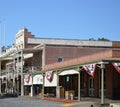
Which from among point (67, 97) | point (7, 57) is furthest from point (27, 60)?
point (67, 97)

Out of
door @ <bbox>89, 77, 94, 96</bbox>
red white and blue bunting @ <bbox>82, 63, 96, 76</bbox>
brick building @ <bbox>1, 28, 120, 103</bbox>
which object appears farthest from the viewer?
door @ <bbox>89, 77, 94, 96</bbox>

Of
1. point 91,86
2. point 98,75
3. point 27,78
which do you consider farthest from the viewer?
point 27,78

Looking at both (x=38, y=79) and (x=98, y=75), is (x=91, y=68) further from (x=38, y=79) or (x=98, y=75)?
(x=38, y=79)

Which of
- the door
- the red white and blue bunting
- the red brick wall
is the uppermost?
the red brick wall

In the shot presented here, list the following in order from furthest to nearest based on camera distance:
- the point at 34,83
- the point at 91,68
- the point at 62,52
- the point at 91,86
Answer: the point at 62,52, the point at 34,83, the point at 91,86, the point at 91,68

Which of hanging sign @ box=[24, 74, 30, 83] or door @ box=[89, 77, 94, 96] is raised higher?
hanging sign @ box=[24, 74, 30, 83]

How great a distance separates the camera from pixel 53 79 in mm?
45375

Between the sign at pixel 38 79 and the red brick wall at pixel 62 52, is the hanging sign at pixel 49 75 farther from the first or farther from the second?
the red brick wall at pixel 62 52

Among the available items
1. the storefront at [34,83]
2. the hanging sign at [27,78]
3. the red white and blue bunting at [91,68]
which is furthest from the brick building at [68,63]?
the hanging sign at [27,78]

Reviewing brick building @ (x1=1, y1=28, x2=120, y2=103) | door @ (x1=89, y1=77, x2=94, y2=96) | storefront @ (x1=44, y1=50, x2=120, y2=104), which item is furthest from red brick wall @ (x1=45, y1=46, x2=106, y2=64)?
door @ (x1=89, y1=77, x2=94, y2=96)

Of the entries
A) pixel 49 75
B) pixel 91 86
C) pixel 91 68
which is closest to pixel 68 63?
pixel 49 75

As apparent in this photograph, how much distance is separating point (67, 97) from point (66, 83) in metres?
9.31

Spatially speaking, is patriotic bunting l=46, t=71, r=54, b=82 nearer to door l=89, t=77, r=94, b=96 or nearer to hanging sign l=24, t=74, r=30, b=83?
door l=89, t=77, r=94, b=96

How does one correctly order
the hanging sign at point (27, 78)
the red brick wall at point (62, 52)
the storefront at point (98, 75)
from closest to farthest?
1. the storefront at point (98, 75)
2. the hanging sign at point (27, 78)
3. the red brick wall at point (62, 52)
